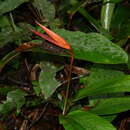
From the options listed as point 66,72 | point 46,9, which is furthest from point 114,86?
point 46,9

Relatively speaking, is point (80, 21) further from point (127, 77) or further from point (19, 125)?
point (127, 77)

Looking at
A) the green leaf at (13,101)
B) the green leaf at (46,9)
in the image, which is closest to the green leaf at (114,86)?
the green leaf at (13,101)

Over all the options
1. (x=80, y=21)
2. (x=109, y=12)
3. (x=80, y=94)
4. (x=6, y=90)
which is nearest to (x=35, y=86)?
(x=6, y=90)

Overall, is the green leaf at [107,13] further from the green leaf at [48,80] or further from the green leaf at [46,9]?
the green leaf at [48,80]

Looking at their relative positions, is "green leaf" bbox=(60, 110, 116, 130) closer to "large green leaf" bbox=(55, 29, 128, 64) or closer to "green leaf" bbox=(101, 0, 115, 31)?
"large green leaf" bbox=(55, 29, 128, 64)

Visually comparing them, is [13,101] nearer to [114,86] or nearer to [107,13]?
[114,86]

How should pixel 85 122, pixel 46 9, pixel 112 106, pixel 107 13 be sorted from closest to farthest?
pixel 85 122 → pixel 112 106 → pixel 46 9 → pixel 107 13
